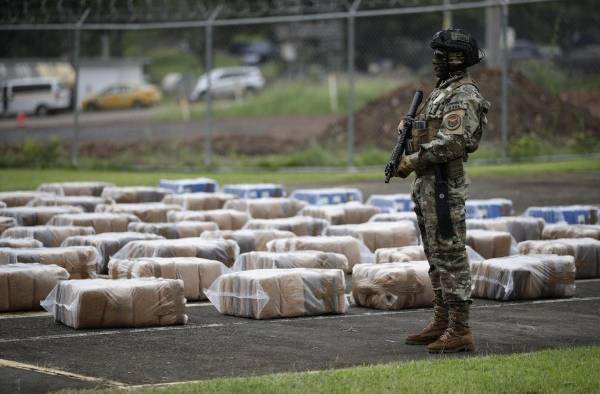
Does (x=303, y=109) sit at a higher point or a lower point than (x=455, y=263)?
higher

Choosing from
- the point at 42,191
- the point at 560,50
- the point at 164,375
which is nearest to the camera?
the point at 164,375

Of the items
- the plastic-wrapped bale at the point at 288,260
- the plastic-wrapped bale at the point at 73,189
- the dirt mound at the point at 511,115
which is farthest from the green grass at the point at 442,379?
the dirt mound at the point at 511,115

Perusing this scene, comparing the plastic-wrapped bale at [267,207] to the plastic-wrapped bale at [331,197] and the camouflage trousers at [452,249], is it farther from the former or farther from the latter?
the camouflage trousers at [452,249]

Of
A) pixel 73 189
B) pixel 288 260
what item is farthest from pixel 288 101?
pixel 288 260

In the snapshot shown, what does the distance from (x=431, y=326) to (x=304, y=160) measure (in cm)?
1702

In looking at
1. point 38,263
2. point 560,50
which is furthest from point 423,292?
point 560,50

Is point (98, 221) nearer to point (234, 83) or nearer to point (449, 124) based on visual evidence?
point (449, 124)

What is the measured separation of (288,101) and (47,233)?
16009 mm

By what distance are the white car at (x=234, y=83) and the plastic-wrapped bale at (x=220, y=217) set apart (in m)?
13.8

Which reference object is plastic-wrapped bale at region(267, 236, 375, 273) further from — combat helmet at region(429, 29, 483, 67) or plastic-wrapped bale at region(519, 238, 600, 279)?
combat helmet at region(429, 29, 483, 67)

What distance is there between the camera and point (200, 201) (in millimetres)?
18328

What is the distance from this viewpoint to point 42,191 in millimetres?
20062

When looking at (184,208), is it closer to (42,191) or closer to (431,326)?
(42,191)

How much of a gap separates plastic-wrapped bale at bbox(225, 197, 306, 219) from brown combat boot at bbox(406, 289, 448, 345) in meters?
8.32
